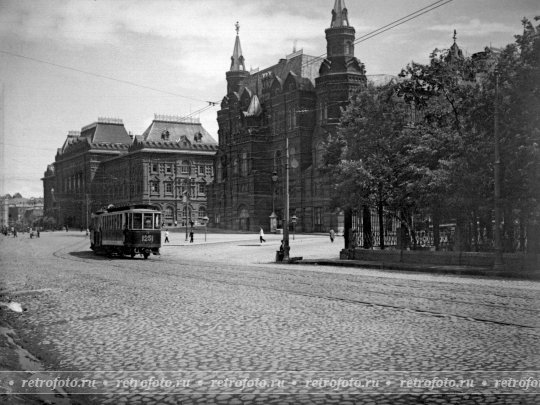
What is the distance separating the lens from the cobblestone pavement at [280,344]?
219 inches

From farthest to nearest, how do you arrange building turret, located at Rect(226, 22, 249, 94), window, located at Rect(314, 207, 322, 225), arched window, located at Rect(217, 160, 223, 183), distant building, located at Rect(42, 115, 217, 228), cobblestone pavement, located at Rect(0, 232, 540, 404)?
distant building, located at Rect(42, 115, 217, 228), building turret, located at Rect(226, 22, 249, 94), arched window, located at Rect(217, 160, 223, 183), window, located at Rect(314, 207, 322, 225), cobblestone pavement, located at Rect(0, 232, 540, 404)

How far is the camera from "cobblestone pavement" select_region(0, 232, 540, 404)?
557 centimetres

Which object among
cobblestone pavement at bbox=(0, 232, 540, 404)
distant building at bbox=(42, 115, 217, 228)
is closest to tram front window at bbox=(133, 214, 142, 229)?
cobblestone pavement at bbox=(0, 232, 540, 404)

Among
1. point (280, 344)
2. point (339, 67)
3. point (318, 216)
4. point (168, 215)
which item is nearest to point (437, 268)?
point (280, 344)

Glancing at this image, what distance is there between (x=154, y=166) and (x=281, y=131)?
36.5m

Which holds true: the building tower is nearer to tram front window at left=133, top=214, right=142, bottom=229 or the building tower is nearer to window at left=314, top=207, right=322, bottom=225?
window at left=314, top=207, right=322, bottom=225

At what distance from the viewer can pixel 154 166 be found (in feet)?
354

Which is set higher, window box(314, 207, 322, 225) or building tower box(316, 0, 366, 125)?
building tower box(316, 0, 366, 125)

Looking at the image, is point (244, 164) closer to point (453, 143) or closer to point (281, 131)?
point (281, 131)

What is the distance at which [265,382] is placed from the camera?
5.76 m

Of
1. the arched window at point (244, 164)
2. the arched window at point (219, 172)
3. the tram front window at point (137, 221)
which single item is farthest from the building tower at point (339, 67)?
the tram front window at point (137, 221)

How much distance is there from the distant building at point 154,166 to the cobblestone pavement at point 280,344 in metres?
86.9

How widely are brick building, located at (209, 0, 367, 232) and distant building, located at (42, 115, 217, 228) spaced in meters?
14.7

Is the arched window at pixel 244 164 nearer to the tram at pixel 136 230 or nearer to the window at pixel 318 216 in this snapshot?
the window at pixel 318 216
